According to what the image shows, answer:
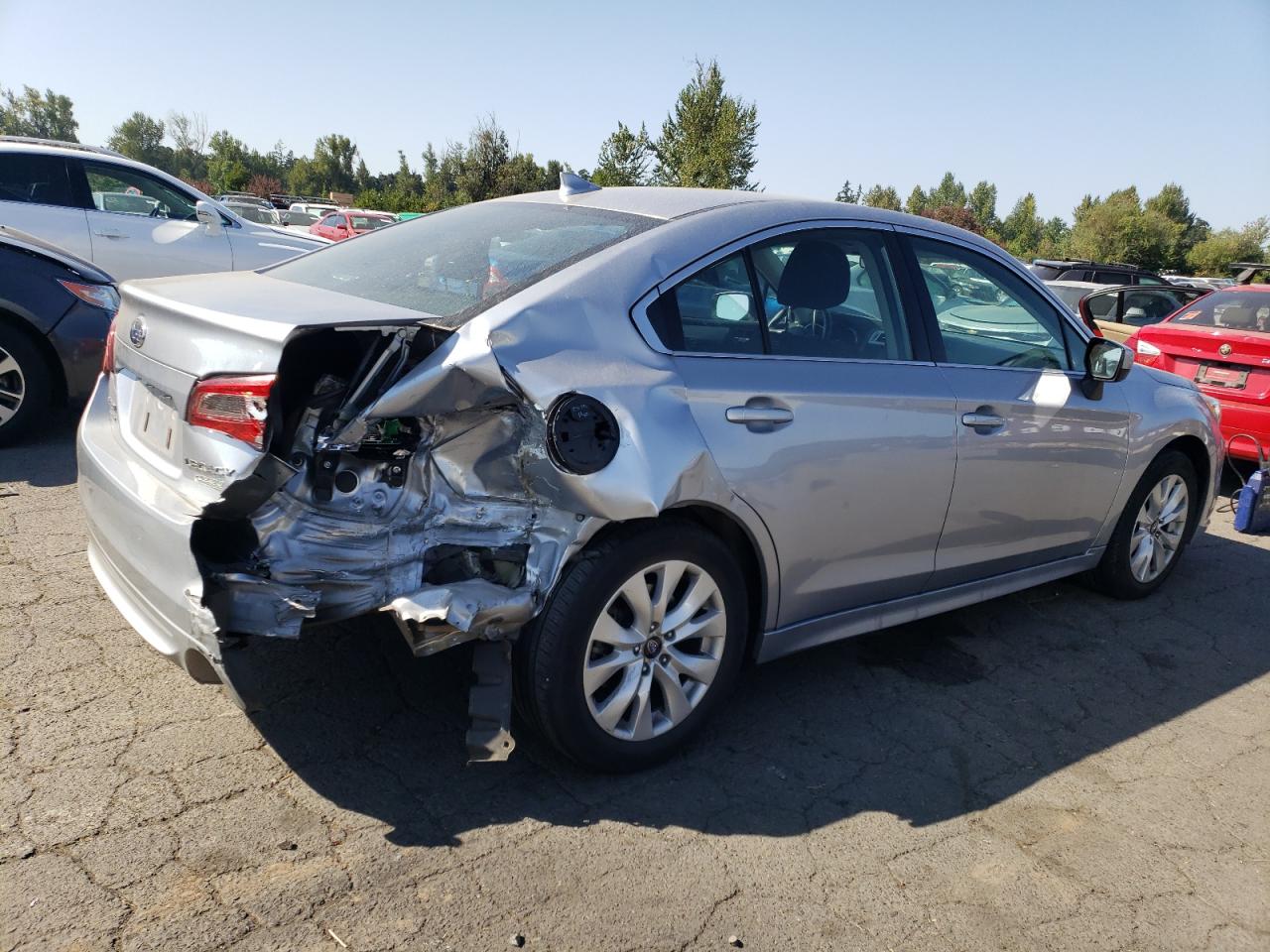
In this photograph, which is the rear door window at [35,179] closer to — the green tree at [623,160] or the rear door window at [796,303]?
the rear door window at [796,303]

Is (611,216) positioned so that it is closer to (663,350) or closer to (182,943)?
(663,350)

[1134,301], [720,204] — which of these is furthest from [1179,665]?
[1134,301]

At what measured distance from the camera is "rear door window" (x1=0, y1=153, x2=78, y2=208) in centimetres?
773

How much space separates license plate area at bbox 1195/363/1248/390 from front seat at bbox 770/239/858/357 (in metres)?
4.90

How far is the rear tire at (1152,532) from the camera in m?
4.77

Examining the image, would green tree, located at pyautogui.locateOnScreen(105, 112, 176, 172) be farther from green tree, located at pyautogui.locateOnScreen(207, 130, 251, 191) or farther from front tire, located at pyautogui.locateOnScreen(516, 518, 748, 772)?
front tire, located at pyautogui.locateOnScreen(516, 518, 748, 772)

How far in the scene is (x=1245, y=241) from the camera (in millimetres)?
61750

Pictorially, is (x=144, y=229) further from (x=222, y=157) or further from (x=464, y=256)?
(x=222, y=157)

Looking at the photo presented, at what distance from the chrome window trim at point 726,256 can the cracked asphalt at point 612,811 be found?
1.26 m

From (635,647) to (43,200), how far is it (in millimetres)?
7437

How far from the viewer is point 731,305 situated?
10.4ft

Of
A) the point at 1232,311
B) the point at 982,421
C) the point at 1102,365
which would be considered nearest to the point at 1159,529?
the point at 1102,365

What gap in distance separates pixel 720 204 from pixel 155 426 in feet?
6.37

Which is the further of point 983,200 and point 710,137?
point 983,200
